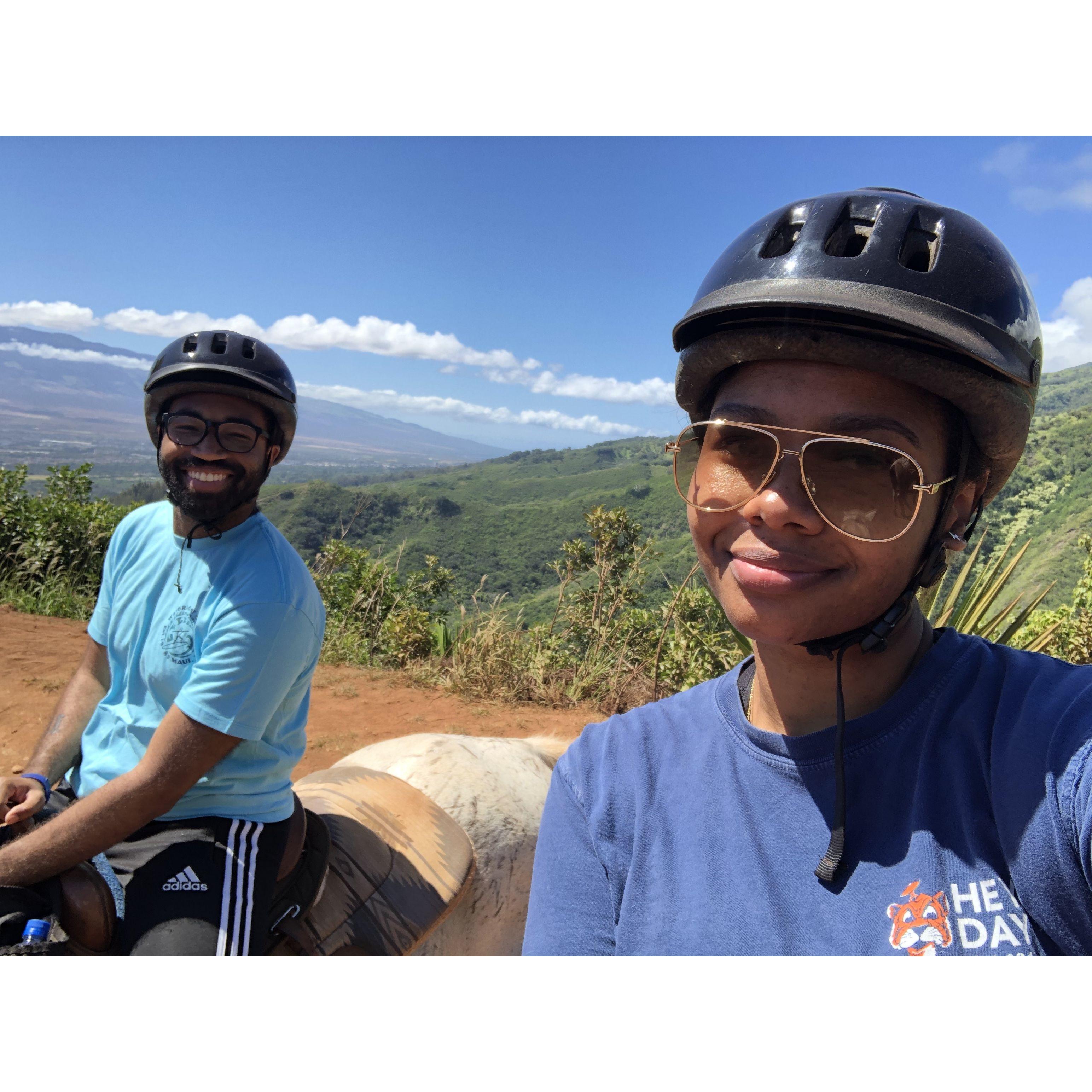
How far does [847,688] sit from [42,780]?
239cm

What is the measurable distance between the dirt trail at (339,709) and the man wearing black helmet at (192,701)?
10.7ft

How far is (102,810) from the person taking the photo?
193 centimetres

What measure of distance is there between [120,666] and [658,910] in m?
2.03

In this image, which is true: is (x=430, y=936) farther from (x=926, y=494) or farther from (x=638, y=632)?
(x=638, y=632)

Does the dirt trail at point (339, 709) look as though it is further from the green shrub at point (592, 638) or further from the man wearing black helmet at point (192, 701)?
the man wearing black helmet at point (192, 701)

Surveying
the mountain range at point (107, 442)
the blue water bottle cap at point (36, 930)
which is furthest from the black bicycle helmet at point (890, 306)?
the mountain range at point (107, 442)

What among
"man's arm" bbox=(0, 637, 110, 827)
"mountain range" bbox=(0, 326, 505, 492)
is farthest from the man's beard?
"mountain range" bbox=(0, 326, 505, 492)

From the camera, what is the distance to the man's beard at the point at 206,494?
233cm

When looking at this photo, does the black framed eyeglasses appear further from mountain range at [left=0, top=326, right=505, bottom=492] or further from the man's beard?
mountain range at [left=0, top=326, right=505, bottom=492]

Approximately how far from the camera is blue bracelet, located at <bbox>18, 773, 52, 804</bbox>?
7.32ft

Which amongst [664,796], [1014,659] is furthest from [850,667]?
[664,796]

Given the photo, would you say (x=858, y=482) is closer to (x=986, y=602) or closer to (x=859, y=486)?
(x=859, y=486)

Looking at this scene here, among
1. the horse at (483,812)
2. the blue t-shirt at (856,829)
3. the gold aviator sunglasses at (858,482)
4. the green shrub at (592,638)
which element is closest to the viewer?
the blue t-shirt at (856,829)

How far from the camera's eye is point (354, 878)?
2400 millimetres
